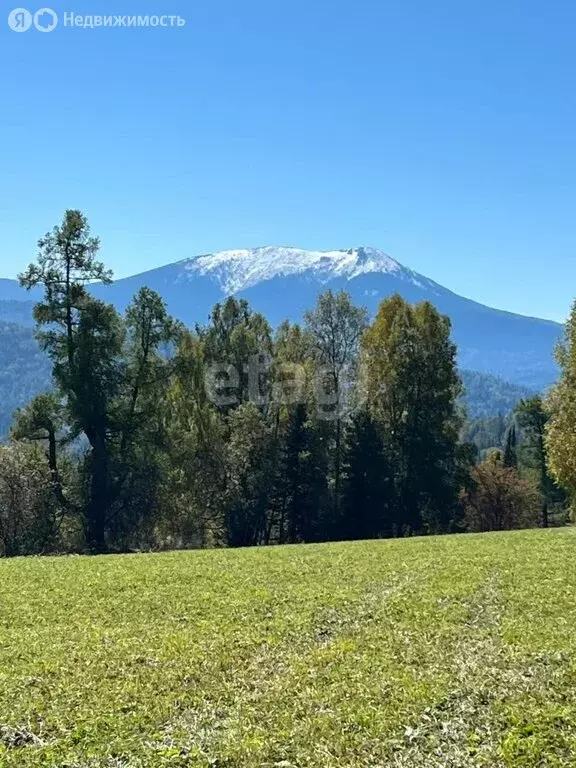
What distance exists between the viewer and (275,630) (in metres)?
14.3

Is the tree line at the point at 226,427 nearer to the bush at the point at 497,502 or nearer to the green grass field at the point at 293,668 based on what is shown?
the bush at the point at 497,502

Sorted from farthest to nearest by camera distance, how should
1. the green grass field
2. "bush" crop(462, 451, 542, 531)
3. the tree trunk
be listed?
1. "bush" crop(462, 451, 542, 531)
2. the tree trunk
3. the green grass field

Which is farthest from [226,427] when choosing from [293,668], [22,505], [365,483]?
[293,668]

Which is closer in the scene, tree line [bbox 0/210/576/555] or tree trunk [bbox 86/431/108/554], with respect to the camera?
tree line [bbox 0/210/576/555]

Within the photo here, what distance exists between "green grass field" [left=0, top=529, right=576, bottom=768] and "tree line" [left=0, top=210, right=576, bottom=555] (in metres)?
20.7

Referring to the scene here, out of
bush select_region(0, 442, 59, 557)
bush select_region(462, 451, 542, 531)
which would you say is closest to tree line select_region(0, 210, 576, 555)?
bush select_region(0, 442, 59, 557)

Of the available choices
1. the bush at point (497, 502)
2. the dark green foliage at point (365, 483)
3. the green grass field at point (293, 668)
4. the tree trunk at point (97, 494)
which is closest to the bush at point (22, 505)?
the tree trunk at point (97, 494)

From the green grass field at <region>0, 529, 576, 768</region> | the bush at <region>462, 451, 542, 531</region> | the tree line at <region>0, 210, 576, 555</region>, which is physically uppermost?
the tree line at <region>0, 210, 576, 555</region>

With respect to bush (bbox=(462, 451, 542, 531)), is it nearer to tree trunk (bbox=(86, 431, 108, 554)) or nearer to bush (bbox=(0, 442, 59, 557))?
tree trunk (bbox=(86, 431, 108, 554))

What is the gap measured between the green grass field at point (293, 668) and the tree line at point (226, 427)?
20.7 metres

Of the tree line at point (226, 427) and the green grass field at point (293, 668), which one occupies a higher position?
the tree line at point (226, 427)

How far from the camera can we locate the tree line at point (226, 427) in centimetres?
4006

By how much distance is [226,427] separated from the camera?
4803 centimetres

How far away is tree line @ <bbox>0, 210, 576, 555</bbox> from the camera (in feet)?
131
